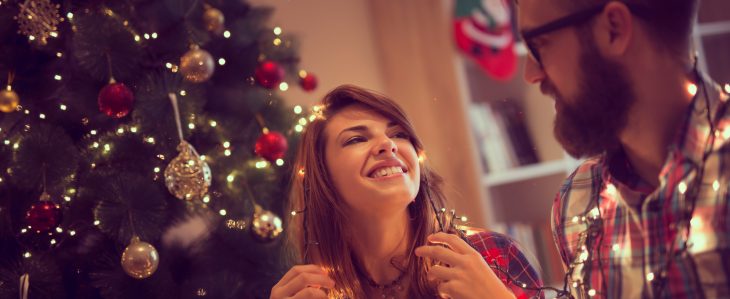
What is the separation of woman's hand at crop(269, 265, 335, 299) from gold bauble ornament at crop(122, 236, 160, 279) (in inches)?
16.3

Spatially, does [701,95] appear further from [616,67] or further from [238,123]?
[238,123]

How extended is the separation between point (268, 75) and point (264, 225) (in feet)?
1.23

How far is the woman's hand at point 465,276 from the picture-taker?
0.99m

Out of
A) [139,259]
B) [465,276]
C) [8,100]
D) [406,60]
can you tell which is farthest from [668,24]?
[406,60]

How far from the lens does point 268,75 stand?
1768 millimetres

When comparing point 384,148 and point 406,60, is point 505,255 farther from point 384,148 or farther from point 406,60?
point 406,60

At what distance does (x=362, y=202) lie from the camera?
1.35 meters

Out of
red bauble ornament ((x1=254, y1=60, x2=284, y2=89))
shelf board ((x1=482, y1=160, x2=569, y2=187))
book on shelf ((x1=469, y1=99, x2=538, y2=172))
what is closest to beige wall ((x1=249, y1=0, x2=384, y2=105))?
book on shelf ((x1=469, y1=99, x2=538, y2=172))

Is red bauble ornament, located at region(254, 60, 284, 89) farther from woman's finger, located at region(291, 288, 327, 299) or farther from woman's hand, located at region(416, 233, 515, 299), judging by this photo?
woman's hand, located at region(416, 233, 515, 299)

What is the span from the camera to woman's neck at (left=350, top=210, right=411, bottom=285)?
1.42 metres

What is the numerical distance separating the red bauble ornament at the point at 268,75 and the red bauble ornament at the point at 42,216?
57 centimetres

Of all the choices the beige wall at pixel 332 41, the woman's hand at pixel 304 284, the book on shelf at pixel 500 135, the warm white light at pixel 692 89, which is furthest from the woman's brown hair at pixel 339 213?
the book on shelf at pixel 500 135

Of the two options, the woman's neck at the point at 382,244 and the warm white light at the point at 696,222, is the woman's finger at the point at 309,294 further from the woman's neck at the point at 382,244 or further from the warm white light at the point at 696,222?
the warm white light at the point at 696,222

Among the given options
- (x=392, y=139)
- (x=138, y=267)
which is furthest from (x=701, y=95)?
(x=138, y=267)
